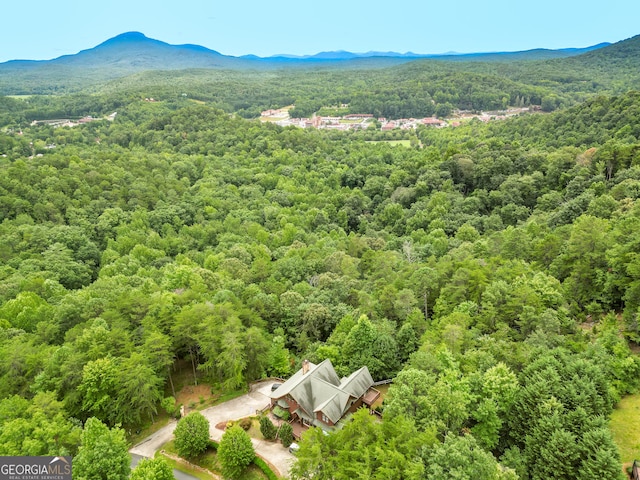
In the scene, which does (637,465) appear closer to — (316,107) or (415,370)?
(415,370)

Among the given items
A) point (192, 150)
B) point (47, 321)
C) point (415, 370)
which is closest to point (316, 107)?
point (192, 150)

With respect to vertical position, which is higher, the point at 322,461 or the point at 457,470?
the point at 457,470

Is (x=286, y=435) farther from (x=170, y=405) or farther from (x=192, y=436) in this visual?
(x=170, y=405)

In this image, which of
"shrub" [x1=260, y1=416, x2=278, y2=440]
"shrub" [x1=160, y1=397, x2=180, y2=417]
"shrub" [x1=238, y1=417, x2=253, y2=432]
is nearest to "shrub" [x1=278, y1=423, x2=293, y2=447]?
"shrub" [x1=260, y1=416, x2=278, y2=440]

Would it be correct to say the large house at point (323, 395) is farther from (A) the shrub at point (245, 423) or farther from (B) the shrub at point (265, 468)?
(B) the shrub at point (265, 468)

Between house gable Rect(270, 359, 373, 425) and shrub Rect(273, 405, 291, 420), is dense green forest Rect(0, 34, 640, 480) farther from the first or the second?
shrub Rect(273, 405, 291, 420)
